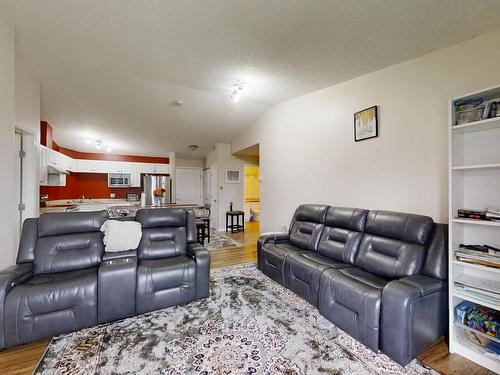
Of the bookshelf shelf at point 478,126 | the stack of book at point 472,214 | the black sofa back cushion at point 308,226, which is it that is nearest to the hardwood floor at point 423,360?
the stack of book at point 472,214

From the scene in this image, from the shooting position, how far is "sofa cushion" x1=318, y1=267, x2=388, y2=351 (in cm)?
170

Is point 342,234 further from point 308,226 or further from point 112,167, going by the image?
point 112,167

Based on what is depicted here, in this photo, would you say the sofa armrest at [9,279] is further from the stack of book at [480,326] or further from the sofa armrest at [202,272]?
the stack of book at [480,326]

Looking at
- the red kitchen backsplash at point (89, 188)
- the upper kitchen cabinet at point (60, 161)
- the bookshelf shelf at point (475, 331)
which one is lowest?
the bookshelf shelf at point (475, 331)

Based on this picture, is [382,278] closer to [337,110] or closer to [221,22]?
[337,110]

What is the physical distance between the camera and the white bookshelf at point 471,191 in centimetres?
161

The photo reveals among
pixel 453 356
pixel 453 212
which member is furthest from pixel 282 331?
pixel 453 212

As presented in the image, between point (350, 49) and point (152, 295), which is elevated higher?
point (350, 49)

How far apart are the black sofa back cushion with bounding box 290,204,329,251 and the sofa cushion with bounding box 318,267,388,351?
2.45 feet

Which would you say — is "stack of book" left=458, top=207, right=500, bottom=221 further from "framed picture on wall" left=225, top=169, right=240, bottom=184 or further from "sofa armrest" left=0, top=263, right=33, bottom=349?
"framed picture on wall" left=225, top=169, right=240, bottom=184

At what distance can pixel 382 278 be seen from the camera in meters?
2.08

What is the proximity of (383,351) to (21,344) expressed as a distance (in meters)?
2.83

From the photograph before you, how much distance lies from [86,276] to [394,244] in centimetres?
290

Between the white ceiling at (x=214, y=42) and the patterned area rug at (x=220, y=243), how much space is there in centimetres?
293
